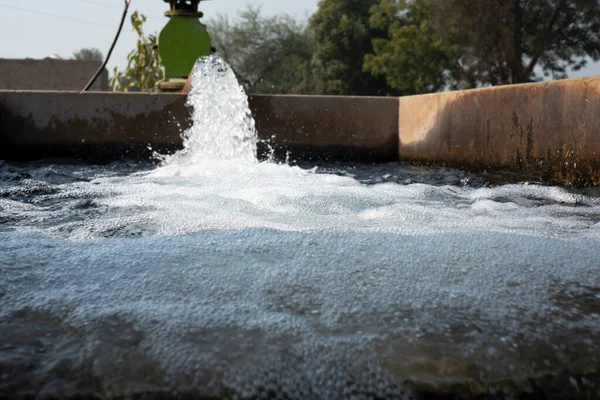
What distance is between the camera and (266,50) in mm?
37719

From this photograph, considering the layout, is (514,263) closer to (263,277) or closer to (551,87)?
(263,277)

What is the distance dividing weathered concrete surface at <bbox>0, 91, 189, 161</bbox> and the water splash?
0.16 meters

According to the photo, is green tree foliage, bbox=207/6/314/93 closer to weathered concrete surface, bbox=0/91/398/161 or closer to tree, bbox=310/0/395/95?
Answer: tree, bbox=310/0/395/95

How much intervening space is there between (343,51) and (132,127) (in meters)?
28.1

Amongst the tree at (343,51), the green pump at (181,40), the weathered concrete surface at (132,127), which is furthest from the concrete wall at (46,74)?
the tree at (343,51)

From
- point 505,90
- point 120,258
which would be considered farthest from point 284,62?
point 120,258

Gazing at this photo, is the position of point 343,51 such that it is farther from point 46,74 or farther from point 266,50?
point 46,74

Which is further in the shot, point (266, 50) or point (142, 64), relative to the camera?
point (266, 50)

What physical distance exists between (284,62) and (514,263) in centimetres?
3635

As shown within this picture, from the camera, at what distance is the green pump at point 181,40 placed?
21.2ft

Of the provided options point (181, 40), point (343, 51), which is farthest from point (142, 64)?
point (343, 51)

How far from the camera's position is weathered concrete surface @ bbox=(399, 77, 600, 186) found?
3.33 m

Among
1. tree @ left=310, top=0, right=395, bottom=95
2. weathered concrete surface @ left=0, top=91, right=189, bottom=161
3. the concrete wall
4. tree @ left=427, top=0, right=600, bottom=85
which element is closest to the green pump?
weathered concrete surface @ left=0, top=91, right=189, bottom=161

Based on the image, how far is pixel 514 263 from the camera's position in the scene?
1.70m
